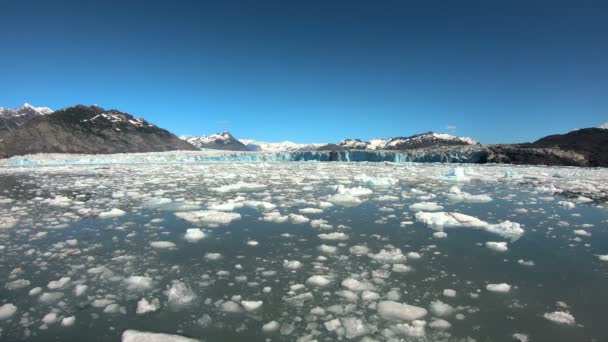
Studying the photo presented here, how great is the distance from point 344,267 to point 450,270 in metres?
1.00

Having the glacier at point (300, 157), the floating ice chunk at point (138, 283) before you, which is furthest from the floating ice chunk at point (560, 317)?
the glacier at point (300, 157)

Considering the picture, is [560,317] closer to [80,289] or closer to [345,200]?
[80,289]

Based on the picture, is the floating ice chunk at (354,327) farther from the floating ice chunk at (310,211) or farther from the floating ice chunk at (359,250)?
the floating ice chunk at (310,211)

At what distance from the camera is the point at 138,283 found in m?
2.95

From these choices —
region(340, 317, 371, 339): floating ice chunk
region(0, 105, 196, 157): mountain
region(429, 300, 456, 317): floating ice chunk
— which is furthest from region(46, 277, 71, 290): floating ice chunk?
region(0, 105, 196, 157): mountain

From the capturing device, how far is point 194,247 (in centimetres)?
397

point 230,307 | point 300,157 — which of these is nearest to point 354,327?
point 230,307

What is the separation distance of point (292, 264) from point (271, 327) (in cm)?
116

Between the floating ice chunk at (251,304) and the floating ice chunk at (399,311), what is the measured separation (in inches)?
34.5

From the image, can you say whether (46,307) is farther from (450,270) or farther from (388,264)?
(450,270)

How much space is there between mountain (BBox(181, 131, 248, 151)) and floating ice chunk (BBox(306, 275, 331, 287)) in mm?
161928

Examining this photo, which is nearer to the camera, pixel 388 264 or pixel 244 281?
pixel 244 281

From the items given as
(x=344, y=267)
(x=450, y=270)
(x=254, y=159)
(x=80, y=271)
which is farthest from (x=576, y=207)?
(x=254, y=159)

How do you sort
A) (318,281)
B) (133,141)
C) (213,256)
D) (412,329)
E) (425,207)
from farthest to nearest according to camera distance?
(133,141) → (425,207) → (213,256) → (318,281) → (412,329)
